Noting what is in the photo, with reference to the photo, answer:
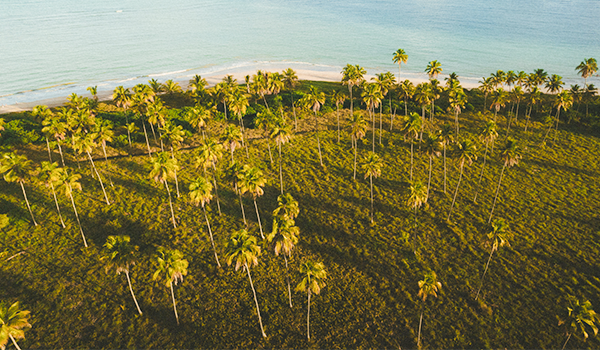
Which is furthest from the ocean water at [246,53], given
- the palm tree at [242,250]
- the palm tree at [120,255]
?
the palm tree at [242,250]

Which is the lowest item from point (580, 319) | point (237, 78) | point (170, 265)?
point (580, 319)

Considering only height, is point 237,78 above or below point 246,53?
below

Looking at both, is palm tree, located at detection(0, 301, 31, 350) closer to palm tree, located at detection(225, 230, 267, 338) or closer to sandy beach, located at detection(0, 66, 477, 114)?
palm tree, located at detection(225, 230, 267, 338)

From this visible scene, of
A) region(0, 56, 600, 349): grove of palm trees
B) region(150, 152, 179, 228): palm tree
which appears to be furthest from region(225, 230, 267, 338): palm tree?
region(150, 152, 179, 228): palm tree

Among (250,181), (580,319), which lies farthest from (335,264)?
(580,319)

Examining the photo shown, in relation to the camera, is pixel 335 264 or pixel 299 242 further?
pixel 299 242

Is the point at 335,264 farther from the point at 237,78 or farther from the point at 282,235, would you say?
the point at 237,78

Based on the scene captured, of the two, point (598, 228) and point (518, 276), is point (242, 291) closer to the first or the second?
point (518, 276)

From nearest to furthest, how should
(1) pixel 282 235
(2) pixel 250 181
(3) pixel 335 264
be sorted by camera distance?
(1) pixel 282 235
(2) pixel 250 181
(3) pixel 335 264
